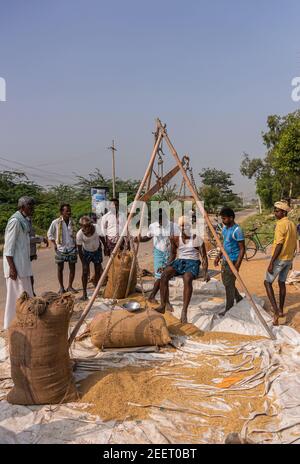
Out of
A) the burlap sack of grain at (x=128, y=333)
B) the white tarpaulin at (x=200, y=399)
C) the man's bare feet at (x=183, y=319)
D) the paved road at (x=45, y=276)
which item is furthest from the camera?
the paved road at (x=45, y=276)

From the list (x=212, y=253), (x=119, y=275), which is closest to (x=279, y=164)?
(x=212, y=253)

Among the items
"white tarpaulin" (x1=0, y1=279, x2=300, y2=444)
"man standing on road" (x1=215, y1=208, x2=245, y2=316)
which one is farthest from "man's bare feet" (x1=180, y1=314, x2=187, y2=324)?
"man standing on road" (x1=215, y1=208, x2=245, y2=316)

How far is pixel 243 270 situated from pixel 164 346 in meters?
5.66

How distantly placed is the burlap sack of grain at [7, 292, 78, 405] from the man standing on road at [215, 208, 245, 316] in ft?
8.27

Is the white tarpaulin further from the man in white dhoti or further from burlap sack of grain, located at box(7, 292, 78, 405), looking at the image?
the man in white dhoti

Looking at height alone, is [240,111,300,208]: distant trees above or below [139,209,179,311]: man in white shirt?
above

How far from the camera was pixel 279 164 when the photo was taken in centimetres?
1848

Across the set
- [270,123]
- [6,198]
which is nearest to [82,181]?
[6,198]

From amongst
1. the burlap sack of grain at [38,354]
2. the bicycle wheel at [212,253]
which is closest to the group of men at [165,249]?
the burlap sack of grain at [38,354]

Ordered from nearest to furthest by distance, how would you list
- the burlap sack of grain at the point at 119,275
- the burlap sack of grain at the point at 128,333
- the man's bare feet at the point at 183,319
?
1. the burlap sack of grain at the point at 128,333
2. the man's bare feet at the point at 183,319
3. the burlap sack of grain at the point at 119,275

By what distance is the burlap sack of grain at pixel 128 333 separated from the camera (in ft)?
13.4

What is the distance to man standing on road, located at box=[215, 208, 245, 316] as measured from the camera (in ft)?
16.4

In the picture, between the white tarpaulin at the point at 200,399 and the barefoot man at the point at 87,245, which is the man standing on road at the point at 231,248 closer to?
the white tarpaulin at the point at 200,399

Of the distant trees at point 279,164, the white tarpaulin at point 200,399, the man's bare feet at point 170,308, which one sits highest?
the distant trees at point 279,164
